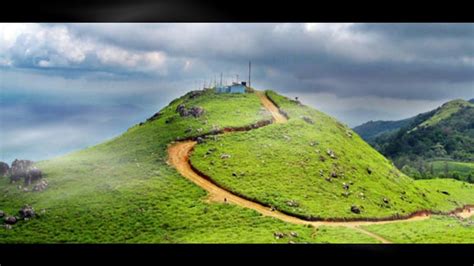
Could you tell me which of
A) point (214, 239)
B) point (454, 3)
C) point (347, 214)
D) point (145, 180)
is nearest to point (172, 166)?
point (145, 180)

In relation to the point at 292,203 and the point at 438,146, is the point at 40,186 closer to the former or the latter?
the point at 292,203

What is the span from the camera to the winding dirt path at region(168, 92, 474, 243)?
11.6m

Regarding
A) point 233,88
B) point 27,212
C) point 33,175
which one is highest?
point 233,88

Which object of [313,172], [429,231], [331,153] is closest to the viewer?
[429,231]

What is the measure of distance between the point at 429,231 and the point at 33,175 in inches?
370

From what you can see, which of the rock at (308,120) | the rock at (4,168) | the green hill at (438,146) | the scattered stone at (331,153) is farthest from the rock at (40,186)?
the green hill at (438,146)

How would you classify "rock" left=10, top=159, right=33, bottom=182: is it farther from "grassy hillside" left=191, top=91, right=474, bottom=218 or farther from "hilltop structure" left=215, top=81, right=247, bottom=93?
"hilltop structure" left=215, top=81, right=247, bottom=93

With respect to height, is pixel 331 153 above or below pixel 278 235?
above

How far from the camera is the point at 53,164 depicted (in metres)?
13.0

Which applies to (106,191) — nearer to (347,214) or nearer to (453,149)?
(347,214)

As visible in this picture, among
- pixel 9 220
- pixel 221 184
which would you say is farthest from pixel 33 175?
pixel 221 184

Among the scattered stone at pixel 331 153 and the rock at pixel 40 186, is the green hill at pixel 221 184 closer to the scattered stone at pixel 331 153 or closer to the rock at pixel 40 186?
the scattered stone at pixel 331 153

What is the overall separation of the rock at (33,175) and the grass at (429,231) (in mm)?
7829

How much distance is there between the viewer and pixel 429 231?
38.7ft
